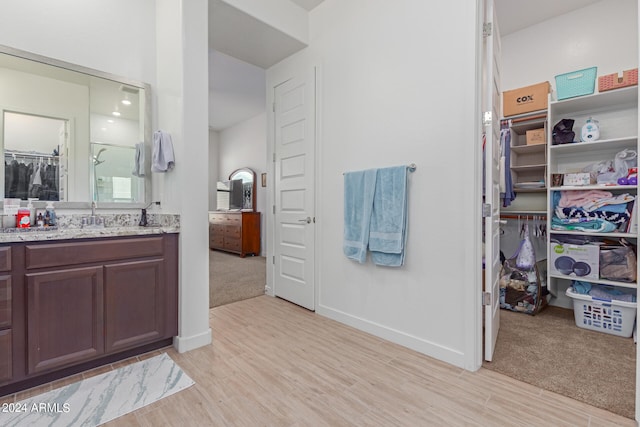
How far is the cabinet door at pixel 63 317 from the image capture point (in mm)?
1633

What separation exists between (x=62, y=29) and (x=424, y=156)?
2603 mm

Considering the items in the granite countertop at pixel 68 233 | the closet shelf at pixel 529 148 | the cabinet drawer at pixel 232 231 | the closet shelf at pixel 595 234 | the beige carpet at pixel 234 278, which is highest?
the closet shelf at pixel 529 148

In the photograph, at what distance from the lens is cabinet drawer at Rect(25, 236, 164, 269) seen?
1646mm

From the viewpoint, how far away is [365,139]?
245 cm

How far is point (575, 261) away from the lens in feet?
8.65

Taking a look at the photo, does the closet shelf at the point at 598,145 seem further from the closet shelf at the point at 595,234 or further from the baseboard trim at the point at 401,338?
the baseboard trim at the point at 401,338

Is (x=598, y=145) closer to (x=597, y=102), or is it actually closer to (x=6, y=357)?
(x=597, y=102)

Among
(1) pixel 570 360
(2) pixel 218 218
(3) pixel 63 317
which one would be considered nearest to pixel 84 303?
(3) pixel 63 317

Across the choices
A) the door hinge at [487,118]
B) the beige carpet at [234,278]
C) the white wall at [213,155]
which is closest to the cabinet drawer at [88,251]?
the beige carpet at [234,278]

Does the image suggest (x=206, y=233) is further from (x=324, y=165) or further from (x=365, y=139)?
(x=365, y=139)

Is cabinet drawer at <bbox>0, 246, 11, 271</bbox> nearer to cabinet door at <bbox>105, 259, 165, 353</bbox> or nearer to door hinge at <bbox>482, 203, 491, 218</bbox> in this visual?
cabinet door at <bbox>105, 259, 165, 353</bbox>

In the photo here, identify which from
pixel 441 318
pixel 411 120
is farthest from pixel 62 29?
pixel 441 318

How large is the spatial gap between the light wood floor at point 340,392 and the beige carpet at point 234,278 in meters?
1.12

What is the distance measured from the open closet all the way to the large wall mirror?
2.95 m
